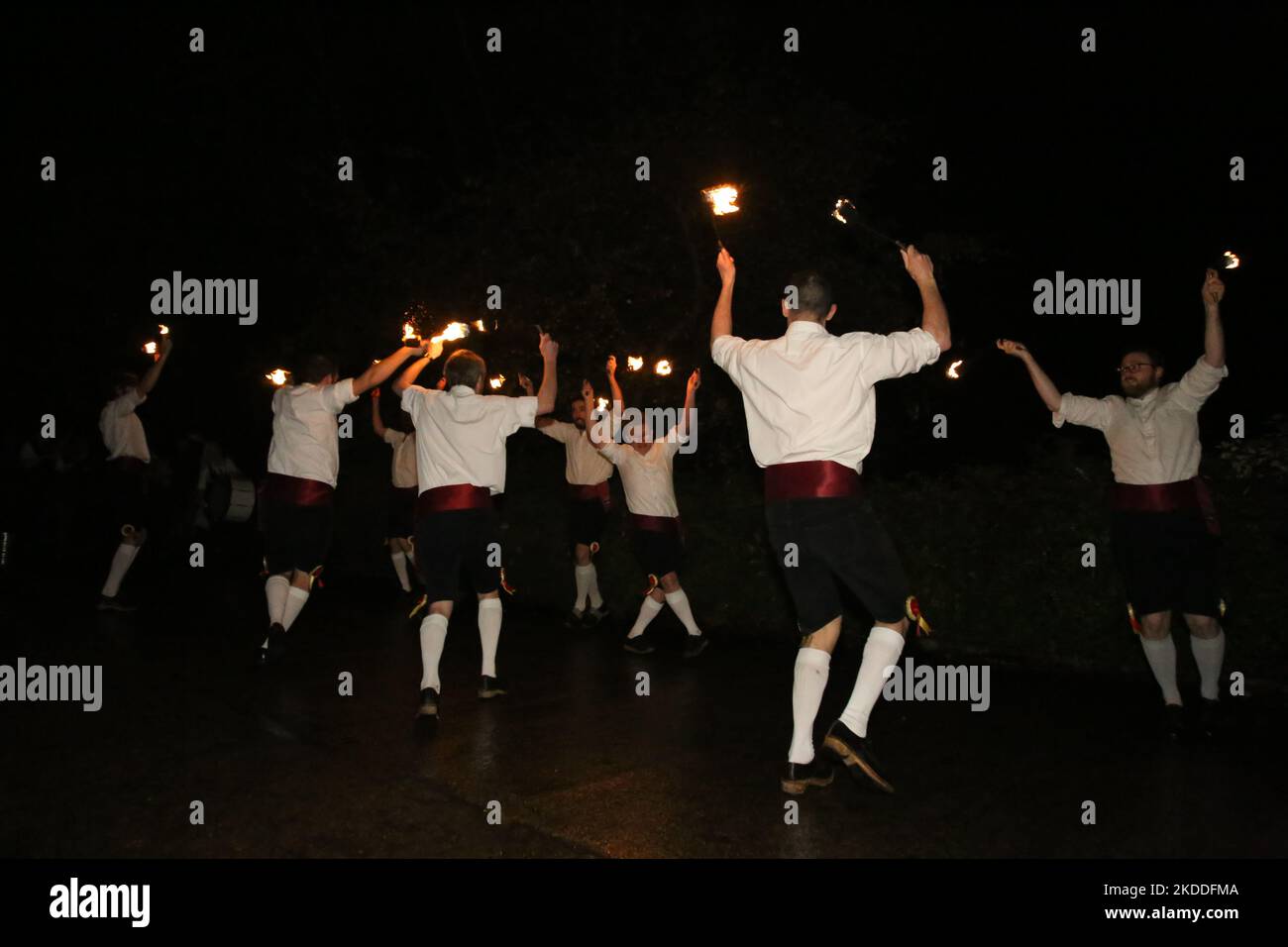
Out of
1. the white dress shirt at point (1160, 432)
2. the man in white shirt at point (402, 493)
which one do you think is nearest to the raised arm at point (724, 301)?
the white dress shirt at point (1160, 432)

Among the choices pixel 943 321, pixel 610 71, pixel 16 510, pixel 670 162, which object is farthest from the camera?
pixel 16 510

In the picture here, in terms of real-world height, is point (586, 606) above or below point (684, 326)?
below

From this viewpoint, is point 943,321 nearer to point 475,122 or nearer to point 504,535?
point 504,535

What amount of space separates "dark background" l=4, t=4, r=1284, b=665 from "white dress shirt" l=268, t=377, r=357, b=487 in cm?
286

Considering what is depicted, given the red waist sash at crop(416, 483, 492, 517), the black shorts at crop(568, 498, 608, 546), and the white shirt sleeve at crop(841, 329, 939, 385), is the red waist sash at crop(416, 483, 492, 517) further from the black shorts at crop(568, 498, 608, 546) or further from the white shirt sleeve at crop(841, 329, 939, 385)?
the black shorts at crop(568, 498, 608, 546)

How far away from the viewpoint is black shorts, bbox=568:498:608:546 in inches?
368

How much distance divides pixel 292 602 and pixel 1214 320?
5.92 m

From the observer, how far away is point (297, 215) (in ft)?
47.3

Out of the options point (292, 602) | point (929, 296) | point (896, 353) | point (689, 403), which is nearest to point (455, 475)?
point (689, 403)

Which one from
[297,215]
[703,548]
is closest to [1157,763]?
[703,548]

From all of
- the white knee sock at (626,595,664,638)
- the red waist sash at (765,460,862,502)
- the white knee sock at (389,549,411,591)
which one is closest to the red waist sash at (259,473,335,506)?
the white knee sock at (626,595,664,638)

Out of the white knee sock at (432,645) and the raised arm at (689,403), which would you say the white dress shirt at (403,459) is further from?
the white knee sock at (432,645)

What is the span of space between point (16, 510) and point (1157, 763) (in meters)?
16.6

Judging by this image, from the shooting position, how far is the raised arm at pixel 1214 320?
17.2 ft
